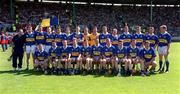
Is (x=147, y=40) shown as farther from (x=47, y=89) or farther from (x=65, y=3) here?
(x=65, y=3)

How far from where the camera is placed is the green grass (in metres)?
13.0

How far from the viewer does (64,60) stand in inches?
659

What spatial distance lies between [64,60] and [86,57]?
0.78m

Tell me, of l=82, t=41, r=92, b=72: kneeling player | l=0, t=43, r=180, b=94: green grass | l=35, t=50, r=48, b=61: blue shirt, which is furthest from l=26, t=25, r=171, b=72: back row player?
l=0, t=43, r=180, b=94: green grass

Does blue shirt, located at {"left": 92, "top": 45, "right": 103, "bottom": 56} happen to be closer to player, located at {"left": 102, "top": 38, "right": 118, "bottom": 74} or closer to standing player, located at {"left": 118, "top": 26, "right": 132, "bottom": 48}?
player, located at {"left": 102, "top": 38, "right": 118, "bottom": 74}

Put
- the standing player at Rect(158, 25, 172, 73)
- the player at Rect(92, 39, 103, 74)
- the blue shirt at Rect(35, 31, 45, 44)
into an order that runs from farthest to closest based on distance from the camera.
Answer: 1. the blue shirt at Rect(35, 31, 45, 44)
2. the standing player at Rect(158, 25, 172, 73)
3. the player at Rect(92, 39, 103, 74)

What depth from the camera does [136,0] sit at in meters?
57.3

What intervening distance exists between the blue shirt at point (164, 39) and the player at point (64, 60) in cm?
338

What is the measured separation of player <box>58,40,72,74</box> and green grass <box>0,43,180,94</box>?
27.4 inches

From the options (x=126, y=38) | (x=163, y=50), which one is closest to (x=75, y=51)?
(x=126, y=38)

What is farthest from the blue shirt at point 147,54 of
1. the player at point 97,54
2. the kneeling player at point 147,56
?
the player at point 97,54

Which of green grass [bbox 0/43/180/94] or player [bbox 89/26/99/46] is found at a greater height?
player [bbox 89/26/99/46]

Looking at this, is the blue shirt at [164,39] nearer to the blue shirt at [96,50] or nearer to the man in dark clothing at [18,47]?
the blue shirt at [96,50]

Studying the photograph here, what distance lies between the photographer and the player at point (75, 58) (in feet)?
54.9
